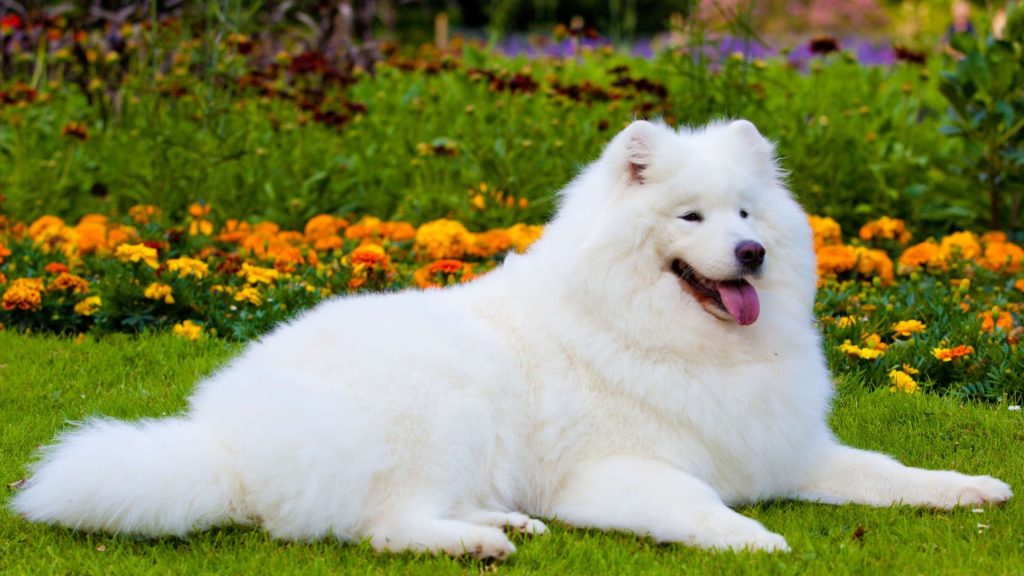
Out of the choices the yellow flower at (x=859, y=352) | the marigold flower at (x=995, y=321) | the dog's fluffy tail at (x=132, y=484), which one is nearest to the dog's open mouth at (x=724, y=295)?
the dog's fluffy tail at (x=132, y=484)

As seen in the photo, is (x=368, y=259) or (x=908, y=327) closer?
(x=908, y=327)

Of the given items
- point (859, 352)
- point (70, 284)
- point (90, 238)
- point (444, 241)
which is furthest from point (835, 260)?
point (90, 238)

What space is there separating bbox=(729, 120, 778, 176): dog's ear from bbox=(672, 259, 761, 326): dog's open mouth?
0.43 m

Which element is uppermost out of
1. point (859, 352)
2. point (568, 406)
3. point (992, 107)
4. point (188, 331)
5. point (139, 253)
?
point (992, 107)

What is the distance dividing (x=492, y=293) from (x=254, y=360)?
84cm

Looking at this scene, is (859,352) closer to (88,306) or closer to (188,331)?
(188,331)

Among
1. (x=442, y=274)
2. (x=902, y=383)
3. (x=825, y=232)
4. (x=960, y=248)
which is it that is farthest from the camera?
(x=825, y=232)

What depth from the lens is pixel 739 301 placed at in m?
3.70

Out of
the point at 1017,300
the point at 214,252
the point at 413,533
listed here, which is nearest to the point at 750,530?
the point at 413,533

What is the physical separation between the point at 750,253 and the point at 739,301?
0.20 metres

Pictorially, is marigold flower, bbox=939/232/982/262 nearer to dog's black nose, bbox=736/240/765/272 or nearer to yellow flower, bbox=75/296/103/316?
dog's black nose, bbox=736/240/765/272

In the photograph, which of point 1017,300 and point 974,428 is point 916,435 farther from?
point 1017,300

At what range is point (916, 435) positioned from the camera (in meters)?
4.62

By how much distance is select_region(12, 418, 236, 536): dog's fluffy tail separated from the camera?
10.6ft
